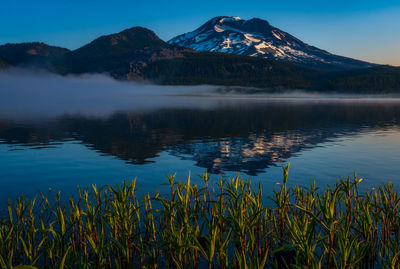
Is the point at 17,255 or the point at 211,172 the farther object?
the point at 211,172

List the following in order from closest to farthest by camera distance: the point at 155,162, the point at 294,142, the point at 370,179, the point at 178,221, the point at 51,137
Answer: the point at 178,221, the point at 370,179, the point at 155,162, the point at 294,142, the point at 51,137

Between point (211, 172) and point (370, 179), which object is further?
point (211, 172)

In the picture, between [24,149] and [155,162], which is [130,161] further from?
[24,149]

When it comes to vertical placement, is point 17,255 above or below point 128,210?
below

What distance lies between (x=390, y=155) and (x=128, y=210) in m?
29.4

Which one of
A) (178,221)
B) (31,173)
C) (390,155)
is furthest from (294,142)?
(178,221)

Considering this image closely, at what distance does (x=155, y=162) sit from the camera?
28.9m

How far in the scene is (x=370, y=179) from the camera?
23094 millimetres

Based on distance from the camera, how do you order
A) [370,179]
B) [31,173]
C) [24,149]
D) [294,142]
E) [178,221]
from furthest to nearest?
[294,142]
[24,149]
[31,173]
[370,179]
[178,221]

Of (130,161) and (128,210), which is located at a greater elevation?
(128,210)

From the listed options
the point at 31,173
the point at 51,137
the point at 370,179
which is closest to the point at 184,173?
the point at 31,173

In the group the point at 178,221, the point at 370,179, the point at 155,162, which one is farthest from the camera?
the point at 155,162

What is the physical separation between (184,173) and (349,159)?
15.3m

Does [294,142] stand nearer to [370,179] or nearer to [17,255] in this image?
[370,179]
